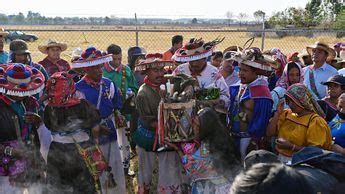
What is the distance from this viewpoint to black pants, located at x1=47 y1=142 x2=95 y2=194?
12.2 feet

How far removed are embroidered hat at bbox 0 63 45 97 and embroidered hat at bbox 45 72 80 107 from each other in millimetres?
131

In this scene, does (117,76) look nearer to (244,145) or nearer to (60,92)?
(60,92)

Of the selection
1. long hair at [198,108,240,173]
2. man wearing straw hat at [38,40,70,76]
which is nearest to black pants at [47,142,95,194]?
long hair at [198,108,240,173]

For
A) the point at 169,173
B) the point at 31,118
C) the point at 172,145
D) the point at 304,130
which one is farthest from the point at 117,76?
the point at 304,130

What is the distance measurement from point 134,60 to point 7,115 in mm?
3250

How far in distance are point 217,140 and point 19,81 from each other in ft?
6.18

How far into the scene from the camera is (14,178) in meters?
3.66

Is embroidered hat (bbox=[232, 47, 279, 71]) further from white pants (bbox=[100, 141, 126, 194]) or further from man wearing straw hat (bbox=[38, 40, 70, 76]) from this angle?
man wearing straw hat (bbox=[38, 40, 70, 76])

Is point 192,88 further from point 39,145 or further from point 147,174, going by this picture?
point 39,145

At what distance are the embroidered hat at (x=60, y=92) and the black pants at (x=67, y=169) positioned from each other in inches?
15.7

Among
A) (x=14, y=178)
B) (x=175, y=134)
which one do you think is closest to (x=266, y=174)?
(x=175, y=134)

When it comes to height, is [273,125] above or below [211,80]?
below

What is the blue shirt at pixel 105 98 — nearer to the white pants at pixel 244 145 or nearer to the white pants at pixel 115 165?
the white pants at pixel 115 165

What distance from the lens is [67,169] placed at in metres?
3.73
